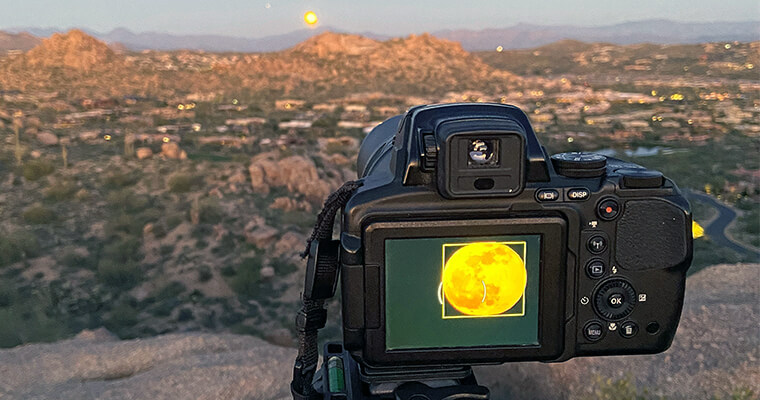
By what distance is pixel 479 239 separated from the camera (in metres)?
1.85

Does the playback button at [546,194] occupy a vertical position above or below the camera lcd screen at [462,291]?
above

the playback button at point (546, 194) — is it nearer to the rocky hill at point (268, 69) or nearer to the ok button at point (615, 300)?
the ok button at point (615, 300)

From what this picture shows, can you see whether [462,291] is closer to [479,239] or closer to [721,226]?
[479,239]

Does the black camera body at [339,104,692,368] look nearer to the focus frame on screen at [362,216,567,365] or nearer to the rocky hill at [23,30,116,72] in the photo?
the focus frame on screen at [362,216,567,365]

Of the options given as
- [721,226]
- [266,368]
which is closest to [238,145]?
[721,226]

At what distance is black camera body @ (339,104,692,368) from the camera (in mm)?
1819

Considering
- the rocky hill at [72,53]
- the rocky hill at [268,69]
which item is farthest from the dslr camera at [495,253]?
the rocky hill at [72,53]

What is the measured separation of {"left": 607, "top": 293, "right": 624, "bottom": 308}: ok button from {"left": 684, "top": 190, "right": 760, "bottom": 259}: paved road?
32.7 feet

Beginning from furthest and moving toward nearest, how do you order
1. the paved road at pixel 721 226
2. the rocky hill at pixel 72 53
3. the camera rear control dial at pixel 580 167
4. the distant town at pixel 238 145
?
the rocky hill at pixel 72 53
the paved road at pixel 721 226
the distant town at pixel 238 145
the camera rear control dial at pixel 580 167

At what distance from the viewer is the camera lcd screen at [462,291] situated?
73.1 inches

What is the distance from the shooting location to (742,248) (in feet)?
45.1

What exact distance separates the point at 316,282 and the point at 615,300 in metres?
1.00

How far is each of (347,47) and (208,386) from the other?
1834 inches

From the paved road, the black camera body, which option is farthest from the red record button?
the paved road
